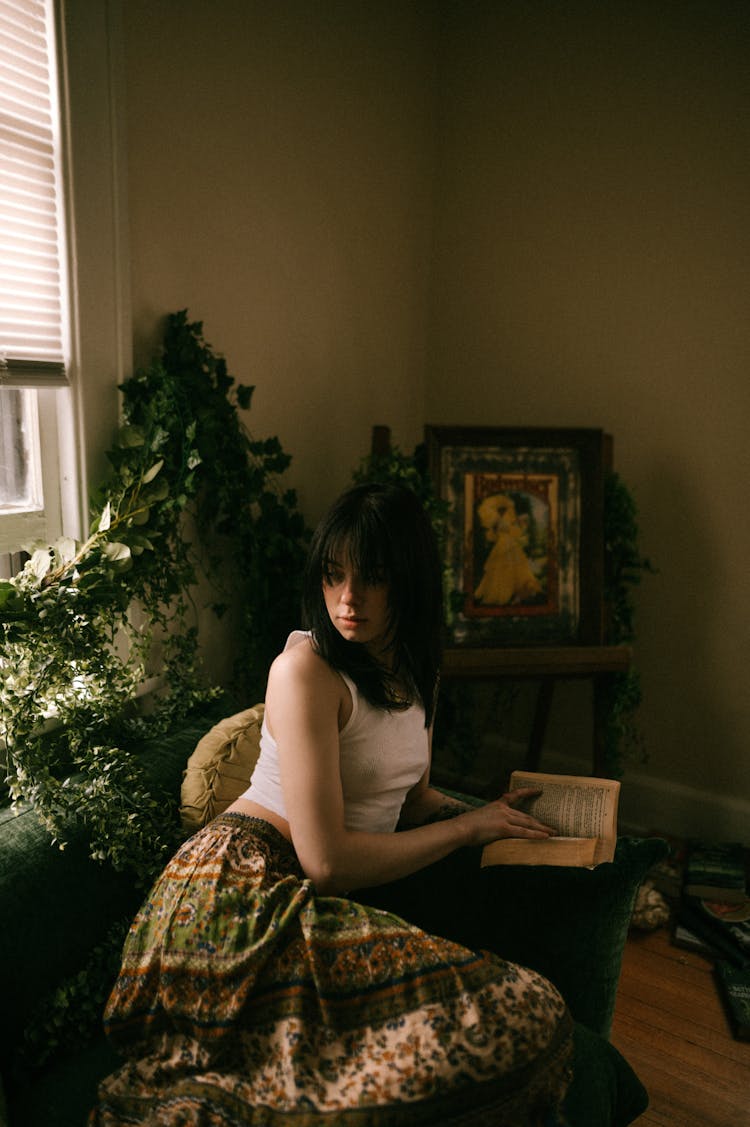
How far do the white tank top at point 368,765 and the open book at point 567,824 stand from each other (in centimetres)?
19

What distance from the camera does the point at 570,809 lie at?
143 cm

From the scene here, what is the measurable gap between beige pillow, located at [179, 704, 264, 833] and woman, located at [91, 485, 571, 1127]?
150 millimetres

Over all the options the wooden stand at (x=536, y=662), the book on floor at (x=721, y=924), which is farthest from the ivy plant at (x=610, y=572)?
the book on floor at (x=721, y=924)

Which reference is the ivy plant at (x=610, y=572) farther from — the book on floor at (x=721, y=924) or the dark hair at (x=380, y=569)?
the dark hair at (x=380, y=569)

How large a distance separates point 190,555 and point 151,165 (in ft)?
2.91

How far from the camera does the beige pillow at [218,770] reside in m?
1.49

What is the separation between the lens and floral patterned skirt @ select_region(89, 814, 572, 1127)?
0.99 meters

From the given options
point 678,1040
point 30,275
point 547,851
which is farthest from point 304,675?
point 678,1040

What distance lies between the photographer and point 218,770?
153 cm

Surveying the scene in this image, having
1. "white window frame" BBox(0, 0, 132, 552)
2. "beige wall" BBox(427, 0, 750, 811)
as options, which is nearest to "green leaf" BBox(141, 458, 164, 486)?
"white window frame" BBox(0, 0, 132, 552)

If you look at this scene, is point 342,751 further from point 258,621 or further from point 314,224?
point 314,224

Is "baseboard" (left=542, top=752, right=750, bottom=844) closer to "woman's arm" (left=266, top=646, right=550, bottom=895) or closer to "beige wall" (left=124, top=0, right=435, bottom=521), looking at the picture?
"beige wall" (left=124, top=0, right=435, bottom=521)

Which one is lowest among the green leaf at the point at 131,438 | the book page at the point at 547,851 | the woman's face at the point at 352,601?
the book page at the point at 547,851

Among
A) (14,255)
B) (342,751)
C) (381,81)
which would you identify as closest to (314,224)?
(381,81)
